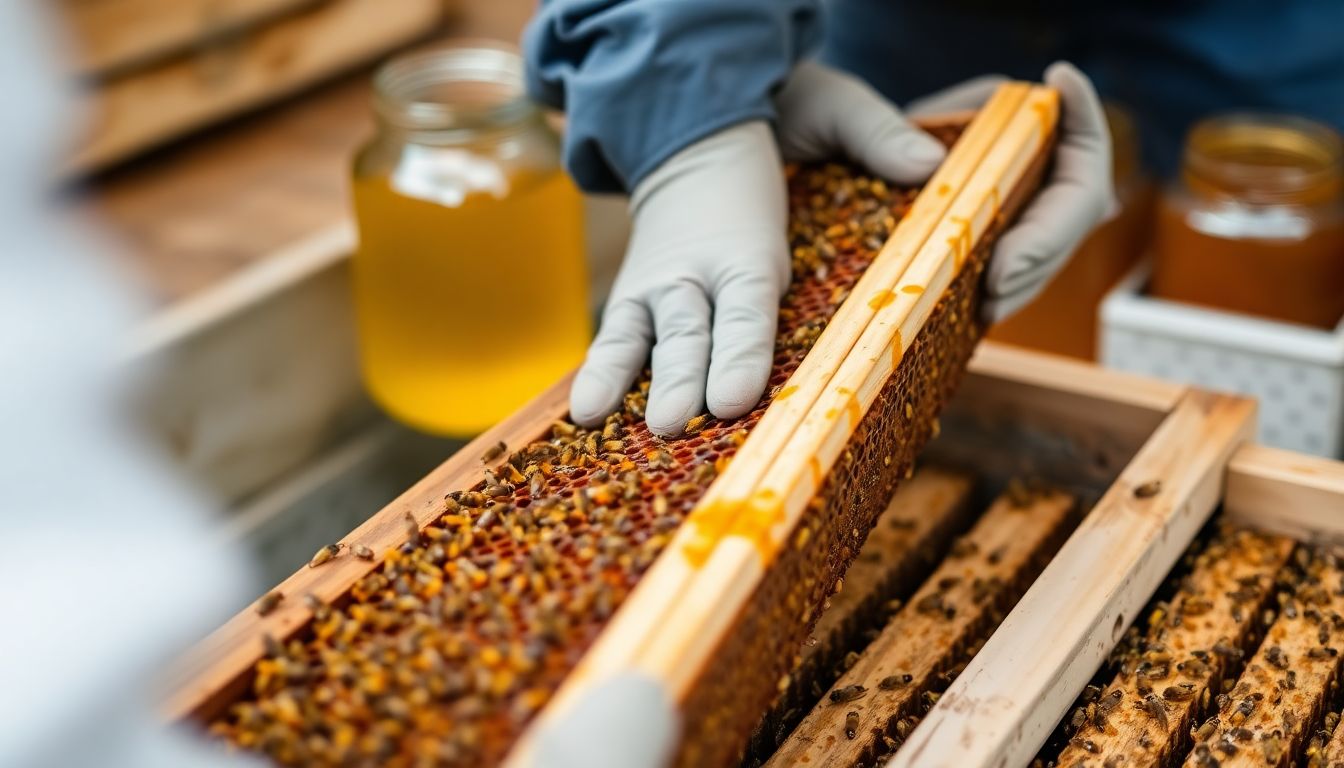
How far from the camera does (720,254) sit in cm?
130

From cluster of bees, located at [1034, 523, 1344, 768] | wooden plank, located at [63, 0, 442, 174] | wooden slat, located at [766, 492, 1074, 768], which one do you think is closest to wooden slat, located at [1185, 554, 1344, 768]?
cluster of bees, located at [1034, 523, 1344, 768]

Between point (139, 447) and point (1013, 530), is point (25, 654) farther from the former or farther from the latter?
point (1013, 530)

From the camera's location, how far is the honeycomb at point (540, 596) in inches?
34.2

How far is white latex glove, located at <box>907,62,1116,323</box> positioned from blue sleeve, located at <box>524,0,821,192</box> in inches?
12.3

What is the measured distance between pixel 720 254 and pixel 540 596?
1.57ft

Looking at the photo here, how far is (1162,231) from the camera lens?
77.9 inches

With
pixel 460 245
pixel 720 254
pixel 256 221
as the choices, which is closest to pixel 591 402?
pixel 720 254

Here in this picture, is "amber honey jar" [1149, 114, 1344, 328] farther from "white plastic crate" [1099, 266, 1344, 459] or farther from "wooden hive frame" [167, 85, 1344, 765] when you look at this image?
"wooden hive frame" [167, 85, 1344, 765]

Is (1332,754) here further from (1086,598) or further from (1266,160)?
(1266,160)

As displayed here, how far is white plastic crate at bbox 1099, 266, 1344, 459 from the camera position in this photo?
1.81 metres

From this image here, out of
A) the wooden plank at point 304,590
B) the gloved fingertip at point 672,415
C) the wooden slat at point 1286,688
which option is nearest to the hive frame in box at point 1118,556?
the wooden slat at point 1286,688

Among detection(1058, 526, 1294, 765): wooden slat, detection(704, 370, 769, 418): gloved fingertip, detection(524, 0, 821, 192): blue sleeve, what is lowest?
detection(1058, 526, 1294, 765): wooden slat

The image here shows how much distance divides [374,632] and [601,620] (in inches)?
7.3

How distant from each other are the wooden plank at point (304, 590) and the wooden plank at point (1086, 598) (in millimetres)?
448
